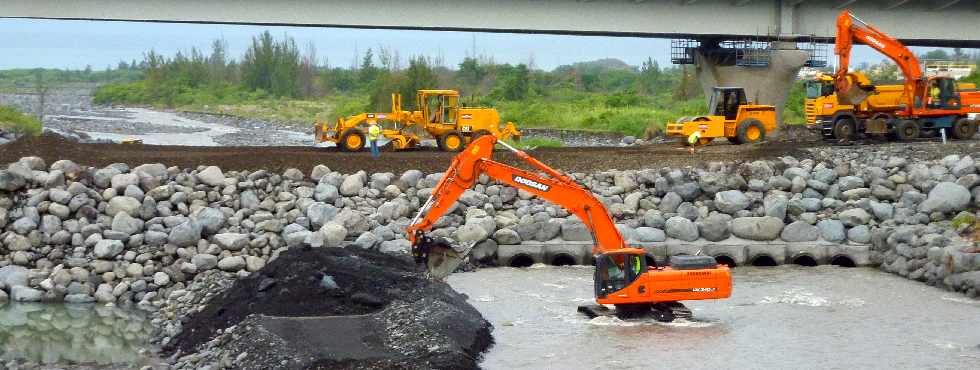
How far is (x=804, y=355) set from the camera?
1678cm

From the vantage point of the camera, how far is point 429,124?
32.1 m

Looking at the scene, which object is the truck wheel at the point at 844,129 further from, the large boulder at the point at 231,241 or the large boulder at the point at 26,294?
the large boulder at the point at 26,294

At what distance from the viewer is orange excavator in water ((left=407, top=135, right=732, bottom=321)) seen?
A: 58.2ft

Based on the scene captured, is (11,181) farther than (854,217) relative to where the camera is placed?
No

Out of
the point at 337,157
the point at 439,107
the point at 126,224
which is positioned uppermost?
the point at 439,107

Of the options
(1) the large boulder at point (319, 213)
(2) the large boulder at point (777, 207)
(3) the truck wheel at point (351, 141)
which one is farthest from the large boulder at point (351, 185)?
(2) the large boulder at point (777, 207)

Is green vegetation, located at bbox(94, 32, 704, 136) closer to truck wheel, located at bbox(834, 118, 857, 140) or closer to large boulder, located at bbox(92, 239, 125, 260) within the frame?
truck wheel, located at bbox(834, 118, 857, 140)

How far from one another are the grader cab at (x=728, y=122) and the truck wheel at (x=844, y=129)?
74.2 inches

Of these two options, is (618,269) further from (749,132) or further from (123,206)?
(749,132)

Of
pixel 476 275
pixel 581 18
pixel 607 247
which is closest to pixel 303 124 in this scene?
pixel 581 18

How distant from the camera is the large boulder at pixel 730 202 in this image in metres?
25.3

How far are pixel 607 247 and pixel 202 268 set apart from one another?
24.1 feet

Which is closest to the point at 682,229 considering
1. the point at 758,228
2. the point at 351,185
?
the point at 758,228

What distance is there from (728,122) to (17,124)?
23.5 meters
